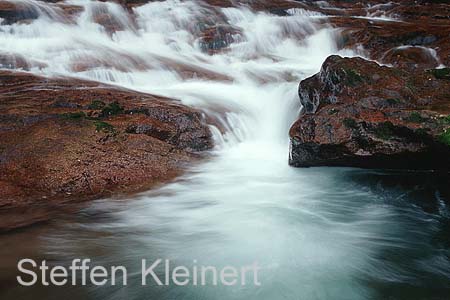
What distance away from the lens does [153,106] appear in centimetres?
920

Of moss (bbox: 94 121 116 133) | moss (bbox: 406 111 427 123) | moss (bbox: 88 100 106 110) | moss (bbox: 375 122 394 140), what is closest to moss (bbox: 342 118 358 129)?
moss (bbox: 375 122 394 140)

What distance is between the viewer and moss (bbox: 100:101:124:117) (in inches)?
342

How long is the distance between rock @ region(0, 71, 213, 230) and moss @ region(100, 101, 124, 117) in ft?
0.07

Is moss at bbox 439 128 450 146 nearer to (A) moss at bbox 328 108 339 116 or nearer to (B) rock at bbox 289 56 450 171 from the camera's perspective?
(B) rock at bbox 289 56 450 171

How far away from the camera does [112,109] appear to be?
348 inches

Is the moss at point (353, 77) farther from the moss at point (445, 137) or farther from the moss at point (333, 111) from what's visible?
the moss at point (445, 137)

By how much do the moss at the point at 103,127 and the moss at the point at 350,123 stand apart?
15.4 feet

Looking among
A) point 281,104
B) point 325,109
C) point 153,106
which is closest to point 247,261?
point 325,109

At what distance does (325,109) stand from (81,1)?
1954cm

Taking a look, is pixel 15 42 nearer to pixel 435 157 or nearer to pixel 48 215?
pixel 48 215

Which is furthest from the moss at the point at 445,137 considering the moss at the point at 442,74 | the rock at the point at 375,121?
the moss at the point at 442,74

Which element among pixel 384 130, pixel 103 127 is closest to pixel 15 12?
pixel 103 127

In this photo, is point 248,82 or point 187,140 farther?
point 248,82

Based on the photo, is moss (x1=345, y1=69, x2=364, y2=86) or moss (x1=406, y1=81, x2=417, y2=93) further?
moss (x1=345, y1=69, x2=364, y2=86)
